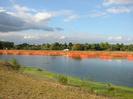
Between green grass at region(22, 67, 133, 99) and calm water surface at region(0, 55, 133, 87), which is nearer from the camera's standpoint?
green grass at region(22, 67, 133, 99)

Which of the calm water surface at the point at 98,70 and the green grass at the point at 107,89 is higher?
the green grass at the point at 107,89

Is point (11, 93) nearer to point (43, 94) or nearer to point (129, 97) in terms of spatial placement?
point (43, 94)

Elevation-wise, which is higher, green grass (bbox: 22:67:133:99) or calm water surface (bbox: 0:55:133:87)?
green grass (bbox: 22:67:133:99)

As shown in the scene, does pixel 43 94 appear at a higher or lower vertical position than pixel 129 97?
higher

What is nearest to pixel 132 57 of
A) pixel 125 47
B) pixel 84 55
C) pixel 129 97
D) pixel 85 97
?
pixel 84 55

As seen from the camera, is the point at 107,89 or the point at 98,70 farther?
the point at 98,70

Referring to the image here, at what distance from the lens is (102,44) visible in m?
155

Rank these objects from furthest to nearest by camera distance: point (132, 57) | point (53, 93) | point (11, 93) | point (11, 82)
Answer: point (132, 57), point (11, 82), point (53, 93), point (11, 93)

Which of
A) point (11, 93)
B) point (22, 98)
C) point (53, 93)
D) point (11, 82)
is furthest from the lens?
point (11, 82)

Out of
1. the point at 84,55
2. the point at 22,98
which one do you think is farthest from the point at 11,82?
the point at 84,55

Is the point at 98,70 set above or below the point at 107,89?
below

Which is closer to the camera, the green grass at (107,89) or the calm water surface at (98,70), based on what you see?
the green grass at (107,89)

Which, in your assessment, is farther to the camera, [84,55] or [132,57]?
[84,55]

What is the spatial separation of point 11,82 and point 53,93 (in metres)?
3.98
